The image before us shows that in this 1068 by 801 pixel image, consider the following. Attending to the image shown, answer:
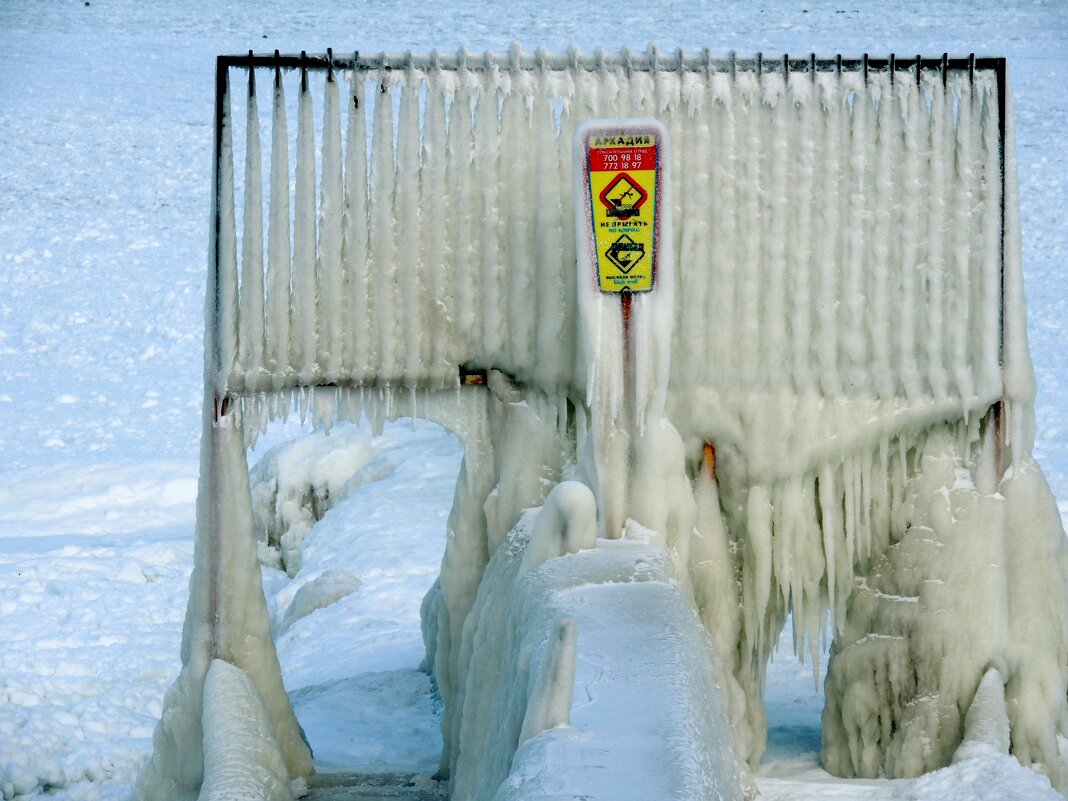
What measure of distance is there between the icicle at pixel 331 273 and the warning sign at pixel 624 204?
0.83 m

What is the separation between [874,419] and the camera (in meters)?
4.89

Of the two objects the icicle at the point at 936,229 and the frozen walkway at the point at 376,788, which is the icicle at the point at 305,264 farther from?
the icicle at the point at 936,229

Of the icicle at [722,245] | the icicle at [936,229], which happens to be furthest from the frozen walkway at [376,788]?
the icicle at [936,229]

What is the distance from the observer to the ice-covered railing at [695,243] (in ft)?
16.0

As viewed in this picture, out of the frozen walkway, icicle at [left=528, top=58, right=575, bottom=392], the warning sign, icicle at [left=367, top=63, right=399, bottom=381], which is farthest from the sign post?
the frozen walkway

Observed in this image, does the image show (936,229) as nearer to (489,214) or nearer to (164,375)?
(489,214)

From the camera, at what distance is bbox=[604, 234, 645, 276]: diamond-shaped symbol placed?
14.8 ft

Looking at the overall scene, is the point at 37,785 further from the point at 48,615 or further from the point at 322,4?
the point at 322,4

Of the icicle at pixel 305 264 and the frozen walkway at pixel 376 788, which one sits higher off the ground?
the icicle at pixel 305 264

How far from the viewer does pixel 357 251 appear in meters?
4.91


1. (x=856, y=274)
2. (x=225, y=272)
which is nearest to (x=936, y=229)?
(x=856, y=274)

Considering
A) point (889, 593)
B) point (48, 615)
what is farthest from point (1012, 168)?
point (48, 615)

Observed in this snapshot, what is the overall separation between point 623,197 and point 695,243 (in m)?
0.46

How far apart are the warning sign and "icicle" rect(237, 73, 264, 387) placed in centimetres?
103
